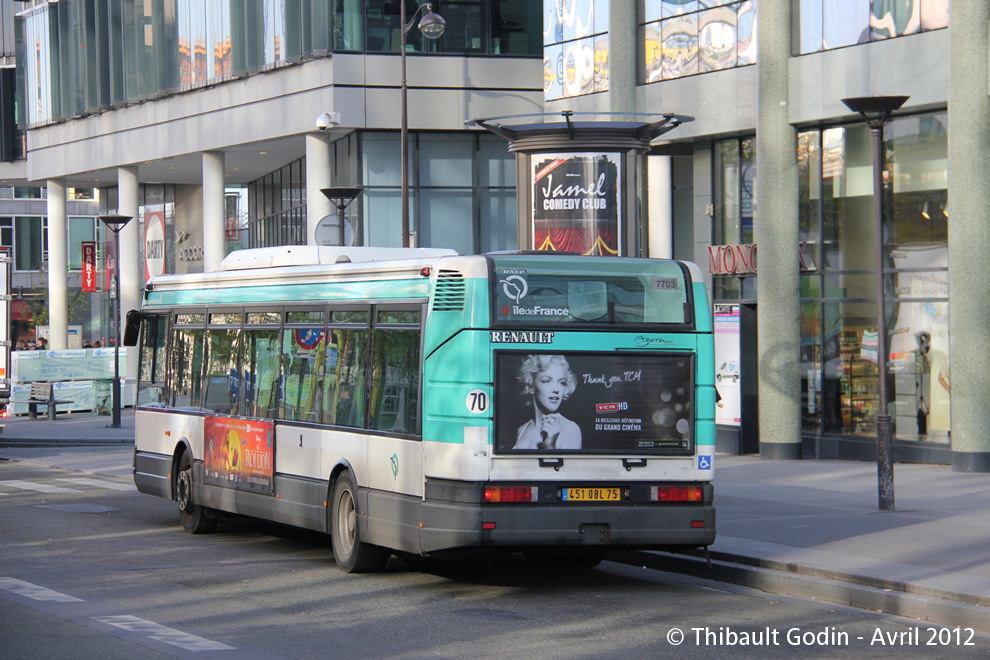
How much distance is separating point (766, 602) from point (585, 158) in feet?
35.7

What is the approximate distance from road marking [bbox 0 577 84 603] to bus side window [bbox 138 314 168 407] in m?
5.35

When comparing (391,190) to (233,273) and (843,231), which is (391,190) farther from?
(233,273)

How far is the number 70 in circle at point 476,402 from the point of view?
11.1m

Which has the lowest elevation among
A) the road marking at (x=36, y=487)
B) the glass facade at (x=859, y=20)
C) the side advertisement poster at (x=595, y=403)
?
the road marking at (x=36, y=487)

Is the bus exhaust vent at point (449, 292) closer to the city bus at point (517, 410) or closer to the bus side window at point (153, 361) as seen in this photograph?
the city bus at point (517, 410)

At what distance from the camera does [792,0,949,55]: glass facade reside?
20.9 m

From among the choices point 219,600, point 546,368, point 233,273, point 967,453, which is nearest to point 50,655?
point 219,600

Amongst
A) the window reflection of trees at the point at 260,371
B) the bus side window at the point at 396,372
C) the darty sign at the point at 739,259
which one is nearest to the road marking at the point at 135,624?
the bus side window at the point at 396,372

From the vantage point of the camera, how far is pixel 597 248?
20.9 metres

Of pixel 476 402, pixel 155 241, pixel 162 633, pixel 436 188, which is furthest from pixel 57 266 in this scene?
pixel 162 633

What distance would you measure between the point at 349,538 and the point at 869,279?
12.6 metres

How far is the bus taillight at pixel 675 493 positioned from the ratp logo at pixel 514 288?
6.33 feet

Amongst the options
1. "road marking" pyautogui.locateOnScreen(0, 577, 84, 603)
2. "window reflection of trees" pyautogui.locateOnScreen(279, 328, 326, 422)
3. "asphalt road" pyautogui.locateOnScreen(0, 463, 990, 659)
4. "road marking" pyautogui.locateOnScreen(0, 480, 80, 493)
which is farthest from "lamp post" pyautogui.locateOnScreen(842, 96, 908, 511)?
"road marking" pyautogui.locateOnScreen(0, 480, 80, 493)

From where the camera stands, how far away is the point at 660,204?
92.3 feet
